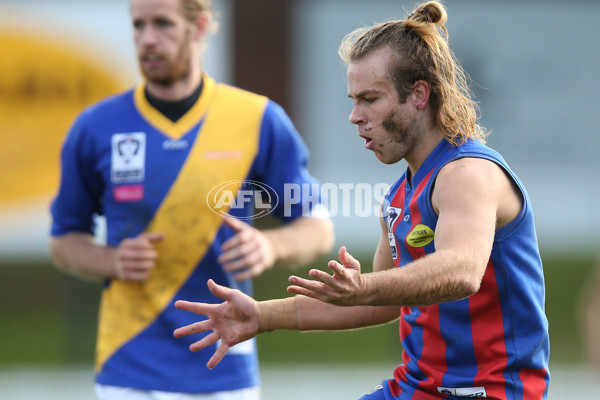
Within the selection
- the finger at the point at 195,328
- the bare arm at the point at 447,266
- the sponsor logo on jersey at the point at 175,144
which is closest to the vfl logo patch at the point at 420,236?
the bare arm at the point at 447,266

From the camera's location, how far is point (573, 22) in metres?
12.4

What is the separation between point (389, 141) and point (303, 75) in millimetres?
9369

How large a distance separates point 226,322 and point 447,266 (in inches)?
33.4

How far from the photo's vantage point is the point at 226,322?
3.22 meters

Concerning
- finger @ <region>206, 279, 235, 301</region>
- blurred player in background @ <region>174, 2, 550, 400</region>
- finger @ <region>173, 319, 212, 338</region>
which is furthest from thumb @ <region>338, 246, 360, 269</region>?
finger @ <region>173, 319, 212, 338</region>

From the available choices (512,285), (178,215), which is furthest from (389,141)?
(178,215)

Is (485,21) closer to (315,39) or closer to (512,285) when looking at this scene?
(315,39)

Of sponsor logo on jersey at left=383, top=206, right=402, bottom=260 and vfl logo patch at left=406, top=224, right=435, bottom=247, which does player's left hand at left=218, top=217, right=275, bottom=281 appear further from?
→ vfl logo patch at left=406, top=224, right=435, bottom=247

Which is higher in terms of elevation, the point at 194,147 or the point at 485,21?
the point at 485,21

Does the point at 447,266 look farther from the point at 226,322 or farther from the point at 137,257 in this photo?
the point at 137,257

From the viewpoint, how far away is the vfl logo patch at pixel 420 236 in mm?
3119

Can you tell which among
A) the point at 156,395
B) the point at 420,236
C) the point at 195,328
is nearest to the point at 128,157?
the point at 156,395

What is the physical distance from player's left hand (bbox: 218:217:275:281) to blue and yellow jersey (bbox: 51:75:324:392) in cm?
6

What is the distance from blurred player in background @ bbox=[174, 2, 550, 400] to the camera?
305 centimetres
